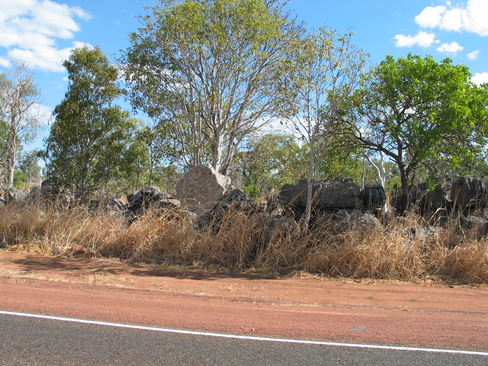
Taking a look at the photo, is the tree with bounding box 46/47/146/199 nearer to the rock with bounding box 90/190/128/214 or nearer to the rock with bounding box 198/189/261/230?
the rock with bounding box 90/190/128/214

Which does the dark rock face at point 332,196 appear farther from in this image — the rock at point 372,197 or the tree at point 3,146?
the tree at point 3,146

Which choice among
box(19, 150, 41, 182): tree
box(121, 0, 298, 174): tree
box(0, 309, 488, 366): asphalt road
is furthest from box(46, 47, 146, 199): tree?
box(19, 150, 41, 182): tree

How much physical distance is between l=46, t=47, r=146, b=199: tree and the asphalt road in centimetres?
1171

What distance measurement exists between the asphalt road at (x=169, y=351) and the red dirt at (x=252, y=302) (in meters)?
0.40

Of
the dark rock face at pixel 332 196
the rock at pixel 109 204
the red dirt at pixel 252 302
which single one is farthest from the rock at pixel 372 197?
the rock at pixel 109 204

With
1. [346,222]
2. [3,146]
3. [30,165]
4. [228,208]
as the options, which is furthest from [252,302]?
[30,165]

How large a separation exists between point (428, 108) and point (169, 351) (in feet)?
35.8

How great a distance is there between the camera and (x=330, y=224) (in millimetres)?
11445

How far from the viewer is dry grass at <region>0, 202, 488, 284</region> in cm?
1034

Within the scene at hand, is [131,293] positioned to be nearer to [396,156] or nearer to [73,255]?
[73,255]

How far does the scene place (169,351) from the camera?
4.67 meters

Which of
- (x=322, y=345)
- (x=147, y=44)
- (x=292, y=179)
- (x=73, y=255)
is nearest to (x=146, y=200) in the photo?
(x=73, y=255)

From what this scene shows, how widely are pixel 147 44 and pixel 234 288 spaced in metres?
10.9

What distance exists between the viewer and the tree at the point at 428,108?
11812mm
